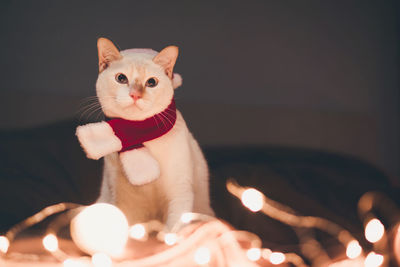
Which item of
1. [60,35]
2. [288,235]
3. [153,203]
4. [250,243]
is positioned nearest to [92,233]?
[153,203]

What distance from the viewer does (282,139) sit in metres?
1.77

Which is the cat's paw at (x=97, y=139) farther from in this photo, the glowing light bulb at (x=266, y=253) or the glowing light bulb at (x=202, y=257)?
the glowing light bulb at (x=266, y=253)

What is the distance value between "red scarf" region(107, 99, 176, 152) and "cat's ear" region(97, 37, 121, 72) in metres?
0.14

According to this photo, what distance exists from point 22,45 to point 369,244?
161cm

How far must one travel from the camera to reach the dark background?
163 cm

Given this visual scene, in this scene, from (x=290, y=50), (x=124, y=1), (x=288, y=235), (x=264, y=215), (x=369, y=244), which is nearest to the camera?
(x=369, y=244)

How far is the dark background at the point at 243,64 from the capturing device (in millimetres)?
1626

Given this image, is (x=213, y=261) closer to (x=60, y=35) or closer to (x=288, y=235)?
(x=288, y=235)

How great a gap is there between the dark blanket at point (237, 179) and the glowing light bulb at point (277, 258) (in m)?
0.10

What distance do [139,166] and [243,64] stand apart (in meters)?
1.08

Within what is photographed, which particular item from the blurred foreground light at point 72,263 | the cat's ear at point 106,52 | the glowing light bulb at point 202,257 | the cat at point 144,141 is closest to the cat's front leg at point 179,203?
the cat at point 144,141

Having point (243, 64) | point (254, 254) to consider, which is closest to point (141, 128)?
point (254, 254)

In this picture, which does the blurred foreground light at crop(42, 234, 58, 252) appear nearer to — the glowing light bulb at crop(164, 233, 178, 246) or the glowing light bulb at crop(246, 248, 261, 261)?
the glowing light bulb at crop(164, 233, 178, 246)

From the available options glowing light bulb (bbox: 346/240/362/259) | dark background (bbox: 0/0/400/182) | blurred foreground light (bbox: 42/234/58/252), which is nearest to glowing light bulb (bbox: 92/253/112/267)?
blurred foreground light (bbox: 42/234/58/252)
